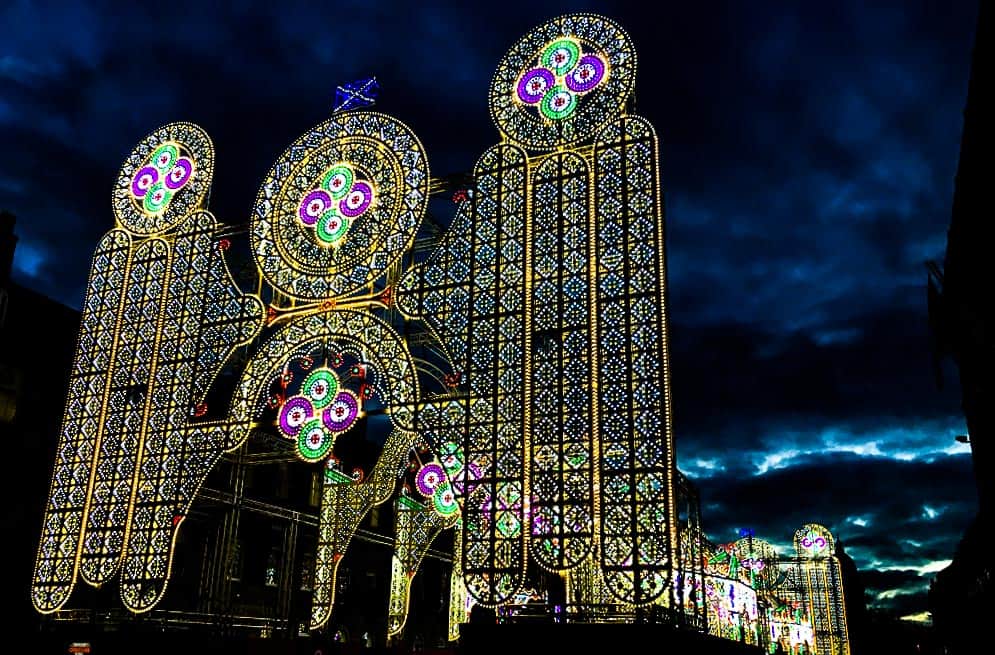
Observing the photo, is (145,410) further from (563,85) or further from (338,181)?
(563,85)

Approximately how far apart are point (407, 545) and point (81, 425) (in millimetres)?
8283

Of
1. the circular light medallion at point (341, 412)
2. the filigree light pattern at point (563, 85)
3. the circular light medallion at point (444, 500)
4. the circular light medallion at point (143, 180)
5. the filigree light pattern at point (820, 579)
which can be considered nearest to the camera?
the filigree light pattern at point (563, 85)

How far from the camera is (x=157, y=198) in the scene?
17172 millimetres

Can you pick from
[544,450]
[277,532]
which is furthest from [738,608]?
[544,450]

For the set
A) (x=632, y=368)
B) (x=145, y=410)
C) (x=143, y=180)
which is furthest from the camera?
(x=143, y=180)

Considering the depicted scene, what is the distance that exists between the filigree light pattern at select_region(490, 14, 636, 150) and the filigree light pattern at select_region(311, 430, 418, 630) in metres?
8.01

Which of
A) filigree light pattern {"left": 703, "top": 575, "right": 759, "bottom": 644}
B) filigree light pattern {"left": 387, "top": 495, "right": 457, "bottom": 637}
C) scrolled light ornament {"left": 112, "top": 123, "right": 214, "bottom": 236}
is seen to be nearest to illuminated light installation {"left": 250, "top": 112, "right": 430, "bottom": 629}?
scrolled light ornament {"left": 112, "top": 123, "right": 214, "bottom": 236}

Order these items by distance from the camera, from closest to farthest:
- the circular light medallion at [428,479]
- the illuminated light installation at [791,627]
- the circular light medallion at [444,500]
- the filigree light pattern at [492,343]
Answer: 1. the filigree light pattern at [492,343]
2. the circular light medallion at [444,500]
3. the circular light medallion at [428,479]
4. the illuminated light installation at [791,627]

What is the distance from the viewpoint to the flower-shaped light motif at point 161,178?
1702 cm

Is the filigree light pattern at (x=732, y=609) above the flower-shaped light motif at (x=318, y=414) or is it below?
below

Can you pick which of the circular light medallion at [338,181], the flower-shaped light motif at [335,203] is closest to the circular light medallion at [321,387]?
the flower-shaped light motif at [335,203]

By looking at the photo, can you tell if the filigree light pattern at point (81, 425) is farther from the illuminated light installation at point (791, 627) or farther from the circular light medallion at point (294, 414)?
the illuminated light installation at point (791, 627)

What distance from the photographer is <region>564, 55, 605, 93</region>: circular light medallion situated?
13852 mm

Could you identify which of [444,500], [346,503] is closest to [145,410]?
[346,503]
